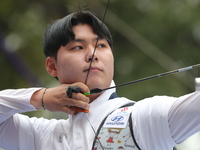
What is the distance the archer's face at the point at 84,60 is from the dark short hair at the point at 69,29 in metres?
0.01

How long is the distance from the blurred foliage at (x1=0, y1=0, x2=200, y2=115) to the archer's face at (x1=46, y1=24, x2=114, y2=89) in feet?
4.83

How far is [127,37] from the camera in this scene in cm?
293

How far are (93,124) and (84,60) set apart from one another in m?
0.16

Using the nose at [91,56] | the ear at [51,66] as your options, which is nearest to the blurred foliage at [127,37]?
the ear at [51,66]

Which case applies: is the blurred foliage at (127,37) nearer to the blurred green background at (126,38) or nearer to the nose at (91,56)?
the blurred green background at (126,38)

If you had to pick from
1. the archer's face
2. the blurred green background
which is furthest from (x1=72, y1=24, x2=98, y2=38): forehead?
the blurred green background

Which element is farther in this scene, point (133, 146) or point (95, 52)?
point (95, 52)

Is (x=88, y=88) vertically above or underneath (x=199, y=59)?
underneath

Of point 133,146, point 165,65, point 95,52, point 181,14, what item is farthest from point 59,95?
point 181,14

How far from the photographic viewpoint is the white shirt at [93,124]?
876 millimetres

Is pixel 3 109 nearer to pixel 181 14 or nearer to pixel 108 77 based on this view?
pixel 108 77

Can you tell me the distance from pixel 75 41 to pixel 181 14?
1.91 m

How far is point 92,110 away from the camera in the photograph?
43.9 inches

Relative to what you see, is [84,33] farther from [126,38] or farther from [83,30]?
[126,38]
